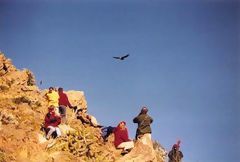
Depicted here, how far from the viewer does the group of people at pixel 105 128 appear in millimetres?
26219

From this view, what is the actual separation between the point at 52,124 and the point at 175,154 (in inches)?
295

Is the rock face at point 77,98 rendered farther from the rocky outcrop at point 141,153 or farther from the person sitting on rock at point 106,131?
the rocky outcrop at point 141,153

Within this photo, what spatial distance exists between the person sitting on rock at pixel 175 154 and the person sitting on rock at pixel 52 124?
7.14 meters

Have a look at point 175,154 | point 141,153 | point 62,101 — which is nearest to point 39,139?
point 62,101

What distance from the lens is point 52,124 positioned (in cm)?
2620

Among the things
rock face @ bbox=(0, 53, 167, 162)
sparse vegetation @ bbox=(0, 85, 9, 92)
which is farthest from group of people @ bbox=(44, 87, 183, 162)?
sparse vegetation @ bbox=(0, 85, 9, 92)

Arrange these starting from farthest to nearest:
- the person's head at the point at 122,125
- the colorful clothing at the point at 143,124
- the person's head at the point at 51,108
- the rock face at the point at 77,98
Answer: the rock face at the point at 77,98 < the colorful clothing at the point at 143,124 < the person's head at the point at 122,125 < the person's head at the point at 51,108

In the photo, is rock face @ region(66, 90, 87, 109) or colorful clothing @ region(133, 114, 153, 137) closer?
colorful clothing @ region(133, 114, 153, 137)

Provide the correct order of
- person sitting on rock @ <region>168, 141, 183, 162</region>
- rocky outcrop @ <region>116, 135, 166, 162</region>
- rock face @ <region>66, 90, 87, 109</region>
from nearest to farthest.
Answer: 1. rocky outcrop @ <region>116, 135, 166, 162</region>
2. person sitting on rock @ <region>168, 141, 183, 162</region>
3. rock face @ <region>66, 90, 87, 109</region>

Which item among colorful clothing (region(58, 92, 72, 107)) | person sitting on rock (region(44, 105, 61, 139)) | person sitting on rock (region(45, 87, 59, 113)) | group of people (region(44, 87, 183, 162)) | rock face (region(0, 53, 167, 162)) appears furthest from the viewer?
colorful clothing (region(58, 92, 72, 107))

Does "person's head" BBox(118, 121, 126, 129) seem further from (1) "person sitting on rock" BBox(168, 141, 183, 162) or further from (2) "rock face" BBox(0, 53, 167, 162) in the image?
(1) "person sitting on rock" BBox(168, 141, 183, 162)

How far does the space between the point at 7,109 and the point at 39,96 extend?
11.9 ft

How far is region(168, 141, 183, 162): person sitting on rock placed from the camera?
29625 mm

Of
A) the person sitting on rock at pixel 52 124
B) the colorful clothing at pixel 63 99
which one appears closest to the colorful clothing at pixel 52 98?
the colorful clothing at pixel 63 99
